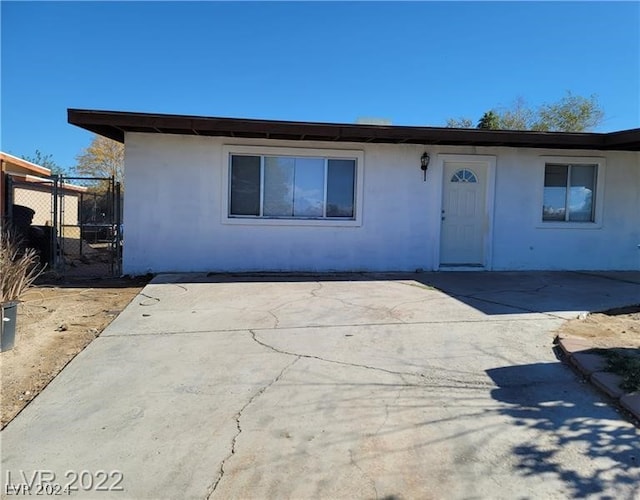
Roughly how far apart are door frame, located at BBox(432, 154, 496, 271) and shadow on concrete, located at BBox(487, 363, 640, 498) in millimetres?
6317

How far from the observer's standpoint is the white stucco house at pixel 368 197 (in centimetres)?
952

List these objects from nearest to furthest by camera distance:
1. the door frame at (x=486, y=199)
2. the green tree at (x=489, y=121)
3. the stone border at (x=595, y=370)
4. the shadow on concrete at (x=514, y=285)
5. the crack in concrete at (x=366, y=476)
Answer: the crack in concrete at (x=366, y=476)
the stone border at (x=595, y=370)
the shadow on concrete at (x=514, y=285)
the door frame at (x=486, y=199)
the green tree at (x=489, y=121)

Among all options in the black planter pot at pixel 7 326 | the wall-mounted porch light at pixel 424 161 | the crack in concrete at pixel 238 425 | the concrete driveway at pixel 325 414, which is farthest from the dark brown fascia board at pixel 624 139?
the black planter pot at pixel 7 326

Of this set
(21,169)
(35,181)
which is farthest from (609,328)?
(21,169)

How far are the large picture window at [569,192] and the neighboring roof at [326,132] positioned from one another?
658mm

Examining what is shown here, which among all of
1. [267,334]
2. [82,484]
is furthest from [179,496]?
[267,334]

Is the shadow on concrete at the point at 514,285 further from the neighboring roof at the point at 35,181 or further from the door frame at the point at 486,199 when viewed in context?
the neighboring roof at the point at 35,181

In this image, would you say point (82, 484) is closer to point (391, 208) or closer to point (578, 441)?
point (578, 441)

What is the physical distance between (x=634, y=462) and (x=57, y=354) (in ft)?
16.4

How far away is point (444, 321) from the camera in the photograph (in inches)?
242

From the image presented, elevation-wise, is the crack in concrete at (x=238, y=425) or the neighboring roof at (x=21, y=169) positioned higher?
the neighboring roof at (x=21, y=169)

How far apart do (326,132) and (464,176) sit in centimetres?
349

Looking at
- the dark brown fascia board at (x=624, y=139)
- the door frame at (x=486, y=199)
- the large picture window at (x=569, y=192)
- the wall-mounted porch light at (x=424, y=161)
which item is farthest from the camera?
→ the large picture window at (x=569, y=192)

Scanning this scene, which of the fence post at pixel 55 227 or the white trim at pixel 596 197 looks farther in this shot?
the white trim at pixel 596 197
